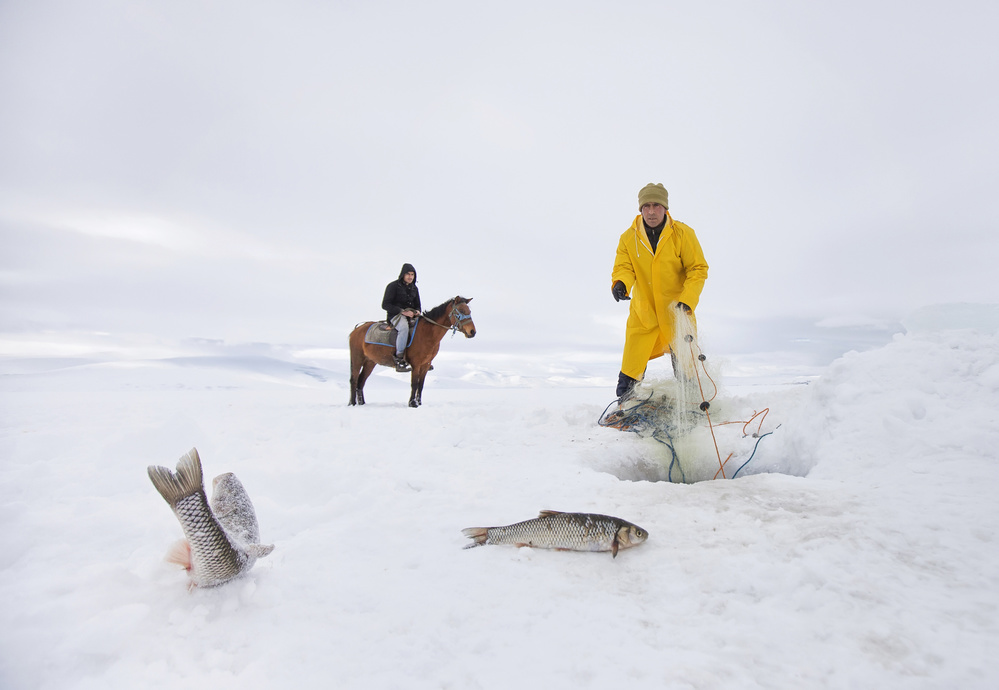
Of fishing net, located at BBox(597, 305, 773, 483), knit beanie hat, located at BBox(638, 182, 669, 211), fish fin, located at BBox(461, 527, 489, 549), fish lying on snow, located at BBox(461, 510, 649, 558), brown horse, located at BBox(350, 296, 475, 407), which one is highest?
knit beanie hat, located at BBox(638, 182, 669, 211)

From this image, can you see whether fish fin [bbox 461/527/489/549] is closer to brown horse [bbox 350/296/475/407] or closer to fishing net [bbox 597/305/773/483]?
fishing net [bbox 597/305/773/483]

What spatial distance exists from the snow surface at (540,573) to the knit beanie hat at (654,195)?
8.97ft

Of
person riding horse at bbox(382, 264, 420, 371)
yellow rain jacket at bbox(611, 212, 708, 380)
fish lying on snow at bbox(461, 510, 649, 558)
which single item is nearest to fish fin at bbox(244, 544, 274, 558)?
fish lying on snow at bbox(461, 510, 649, 558)

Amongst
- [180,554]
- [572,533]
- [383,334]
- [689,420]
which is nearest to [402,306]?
[383,334]

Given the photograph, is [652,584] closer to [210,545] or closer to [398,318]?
[210,545]

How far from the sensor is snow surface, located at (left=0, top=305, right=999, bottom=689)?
1.39m

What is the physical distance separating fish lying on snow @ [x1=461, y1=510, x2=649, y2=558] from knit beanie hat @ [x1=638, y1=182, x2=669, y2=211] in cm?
417

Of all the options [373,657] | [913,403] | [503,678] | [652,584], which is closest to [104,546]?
[373,657]

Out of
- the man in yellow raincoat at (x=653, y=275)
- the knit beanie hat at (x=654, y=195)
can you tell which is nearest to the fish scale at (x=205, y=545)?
the man in yellow raincoat at (x=653, y=275)

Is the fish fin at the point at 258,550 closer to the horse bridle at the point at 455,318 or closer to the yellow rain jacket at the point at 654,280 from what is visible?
the yellow rain jacket at the point at 654,280

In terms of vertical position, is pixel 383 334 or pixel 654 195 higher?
pixel 654 195

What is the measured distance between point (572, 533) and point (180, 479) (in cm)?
163

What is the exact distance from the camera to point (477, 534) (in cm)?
233

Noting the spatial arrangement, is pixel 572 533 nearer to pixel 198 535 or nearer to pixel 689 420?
pixel 198 535
